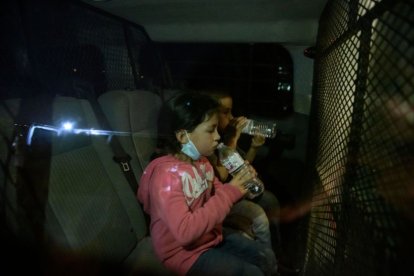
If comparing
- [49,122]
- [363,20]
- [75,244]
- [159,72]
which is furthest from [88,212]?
[159,72]

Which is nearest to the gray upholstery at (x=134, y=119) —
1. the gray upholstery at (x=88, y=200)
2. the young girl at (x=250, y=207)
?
the gray upholstery at (x=88, y=200)

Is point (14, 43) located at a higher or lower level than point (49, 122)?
higher

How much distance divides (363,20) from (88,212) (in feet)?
4.49

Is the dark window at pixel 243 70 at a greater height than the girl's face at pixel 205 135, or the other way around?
the dark window at pixel 243 70

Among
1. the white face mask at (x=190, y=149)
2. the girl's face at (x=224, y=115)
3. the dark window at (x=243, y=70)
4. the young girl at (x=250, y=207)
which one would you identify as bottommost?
the young girl at (x=250, y=207)

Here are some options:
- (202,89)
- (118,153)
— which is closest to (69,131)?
(118,153)

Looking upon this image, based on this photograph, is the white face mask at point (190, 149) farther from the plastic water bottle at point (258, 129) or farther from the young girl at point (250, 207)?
the plastic water bottle at point (258, 129)

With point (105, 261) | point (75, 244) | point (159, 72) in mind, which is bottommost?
point (105, 261)

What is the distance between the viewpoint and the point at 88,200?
139 centimetres

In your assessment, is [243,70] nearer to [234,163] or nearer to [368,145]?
[234,163]

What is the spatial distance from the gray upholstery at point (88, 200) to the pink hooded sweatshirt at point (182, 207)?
178 mm

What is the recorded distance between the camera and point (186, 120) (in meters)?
1.25

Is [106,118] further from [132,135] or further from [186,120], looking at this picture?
[186,120]

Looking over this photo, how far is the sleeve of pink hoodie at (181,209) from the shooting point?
1.08m
